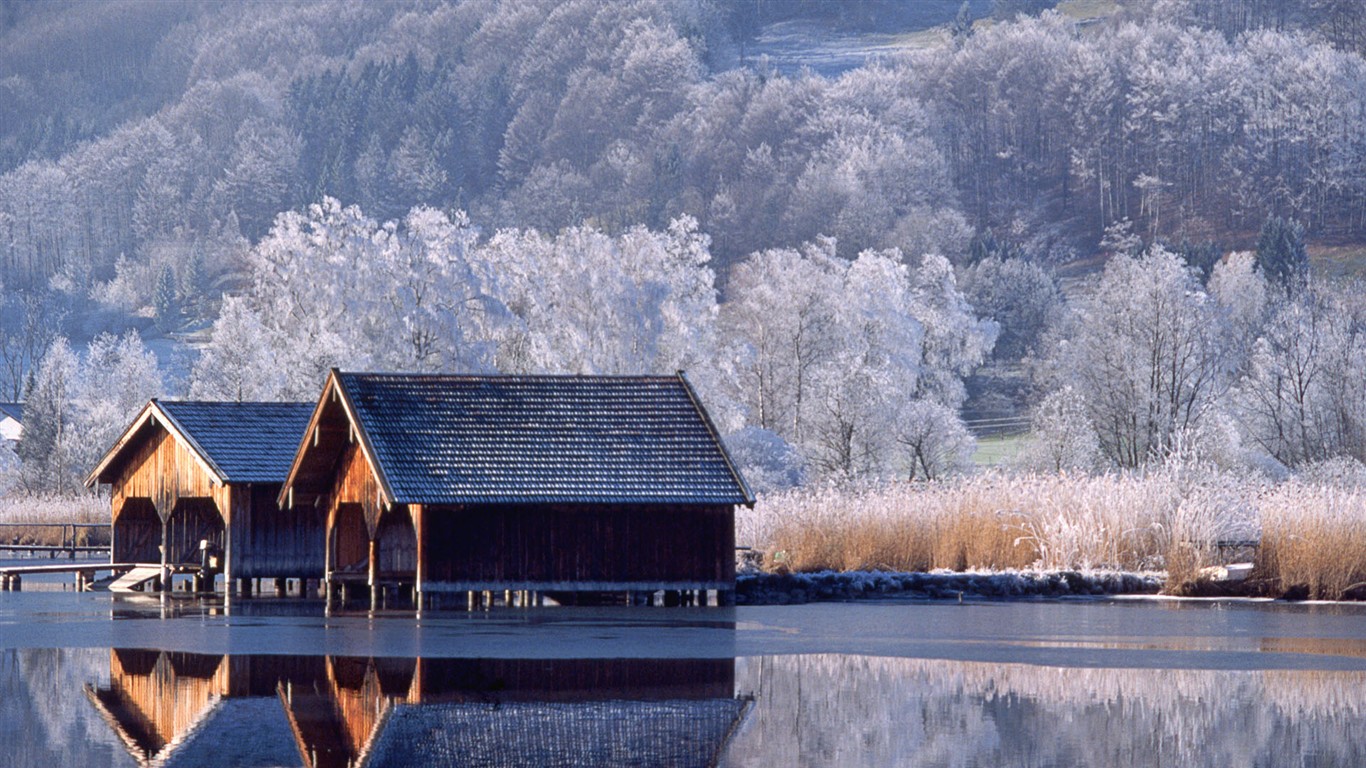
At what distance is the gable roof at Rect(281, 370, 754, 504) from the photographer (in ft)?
131

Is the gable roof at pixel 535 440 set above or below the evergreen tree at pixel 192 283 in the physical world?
below

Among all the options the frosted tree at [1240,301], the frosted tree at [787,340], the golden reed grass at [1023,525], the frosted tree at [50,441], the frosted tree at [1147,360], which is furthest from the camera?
the frosted tree at [1240,301]

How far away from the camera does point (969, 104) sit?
180375 mm

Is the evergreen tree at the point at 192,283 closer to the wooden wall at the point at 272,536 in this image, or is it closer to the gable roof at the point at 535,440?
the wooden wall at the point at 272,536

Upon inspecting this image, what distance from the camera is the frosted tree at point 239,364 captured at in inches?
3081

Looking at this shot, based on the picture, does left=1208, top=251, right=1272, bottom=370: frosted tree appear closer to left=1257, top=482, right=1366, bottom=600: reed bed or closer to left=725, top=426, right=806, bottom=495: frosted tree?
left=725, top=426, right=806, bottom=495: frosted tree

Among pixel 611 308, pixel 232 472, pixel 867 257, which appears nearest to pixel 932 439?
pixel 867 257

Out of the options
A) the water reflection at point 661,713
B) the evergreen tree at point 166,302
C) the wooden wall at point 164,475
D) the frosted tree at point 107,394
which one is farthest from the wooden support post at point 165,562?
the evergreen tree at point 166,302

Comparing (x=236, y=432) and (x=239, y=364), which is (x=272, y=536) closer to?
(x=236, y=432)

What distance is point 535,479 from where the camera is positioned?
132 ft

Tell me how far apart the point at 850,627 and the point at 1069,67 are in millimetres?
144527

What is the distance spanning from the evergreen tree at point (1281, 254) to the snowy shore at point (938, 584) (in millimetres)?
74682

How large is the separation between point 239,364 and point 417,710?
6431 cm

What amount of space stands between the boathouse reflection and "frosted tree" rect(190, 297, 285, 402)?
50.9 m
